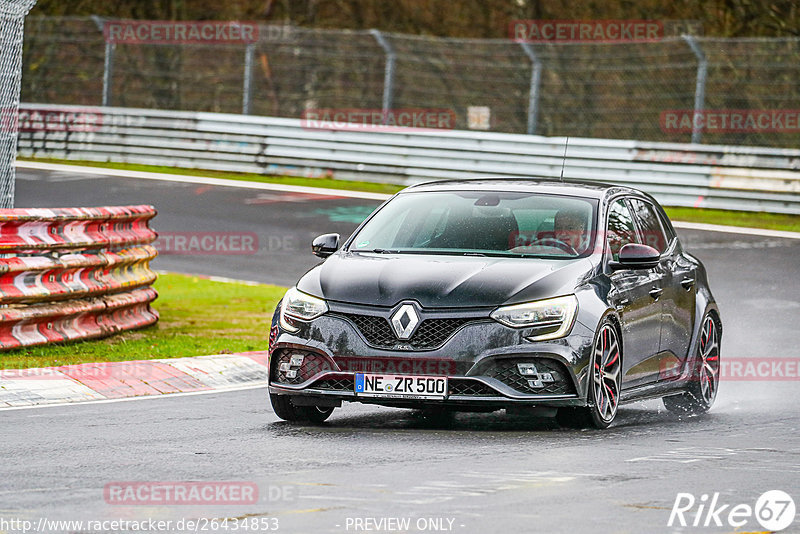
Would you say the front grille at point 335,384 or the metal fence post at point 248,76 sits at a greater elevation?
the metal fence post at point 248,76

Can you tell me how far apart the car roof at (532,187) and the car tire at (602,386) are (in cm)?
127

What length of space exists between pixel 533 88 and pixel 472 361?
18623 millimetres

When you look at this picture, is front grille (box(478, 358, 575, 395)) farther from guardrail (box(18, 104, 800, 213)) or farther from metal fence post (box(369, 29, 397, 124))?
metal fence post (box(369, 29, 397, 124))

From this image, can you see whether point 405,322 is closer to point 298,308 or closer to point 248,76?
point 298,308

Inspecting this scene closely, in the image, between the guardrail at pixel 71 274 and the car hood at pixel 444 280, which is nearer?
the car hood at pixel 444 280

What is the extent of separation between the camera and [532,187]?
10.9 m

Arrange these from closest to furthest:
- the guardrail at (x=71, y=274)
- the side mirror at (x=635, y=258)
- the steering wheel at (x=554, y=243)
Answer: the side mirror at (x=635, y=258) → the steering wheel at (x=554, y=243) → the guardrail at (x=71, y=274)

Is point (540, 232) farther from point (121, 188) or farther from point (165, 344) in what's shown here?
point (121, 188)

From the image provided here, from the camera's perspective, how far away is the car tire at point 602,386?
9.56 meters

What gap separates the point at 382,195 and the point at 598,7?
1596cm

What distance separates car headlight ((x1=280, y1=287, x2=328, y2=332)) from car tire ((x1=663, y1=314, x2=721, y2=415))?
3083mm

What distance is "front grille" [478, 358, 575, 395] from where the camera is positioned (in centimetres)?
931

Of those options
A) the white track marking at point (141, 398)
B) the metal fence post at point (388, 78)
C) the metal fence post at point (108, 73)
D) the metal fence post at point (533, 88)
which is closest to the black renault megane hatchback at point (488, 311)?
the white track marking at point (141, 398)

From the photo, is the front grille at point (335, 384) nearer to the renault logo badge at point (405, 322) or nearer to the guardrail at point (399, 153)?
the renault logo badge at point (405, 322)
